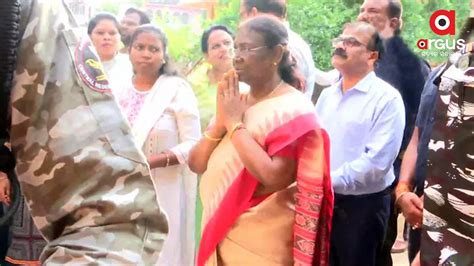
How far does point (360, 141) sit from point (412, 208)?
0.19 meters

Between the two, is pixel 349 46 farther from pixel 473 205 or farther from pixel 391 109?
pixel 473 205

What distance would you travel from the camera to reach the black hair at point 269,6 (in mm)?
1570

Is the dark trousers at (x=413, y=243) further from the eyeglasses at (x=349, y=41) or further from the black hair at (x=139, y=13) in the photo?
the black hair at (x=139, y=13)

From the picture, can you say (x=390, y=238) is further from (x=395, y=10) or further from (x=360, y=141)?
(x=395, y=10)

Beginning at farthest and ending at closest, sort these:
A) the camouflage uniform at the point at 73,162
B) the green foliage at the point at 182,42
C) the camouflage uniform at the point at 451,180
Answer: the green foliage at the point at 182,42, the camouflage uniform at the point at 451,180, the camouflage uniform at the point at 73,162

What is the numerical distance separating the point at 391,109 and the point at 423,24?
0.20 metres

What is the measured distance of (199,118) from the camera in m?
1.65

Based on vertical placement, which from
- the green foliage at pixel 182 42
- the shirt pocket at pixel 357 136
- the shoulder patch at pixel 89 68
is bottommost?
the shirt pocket at pixel 357 136

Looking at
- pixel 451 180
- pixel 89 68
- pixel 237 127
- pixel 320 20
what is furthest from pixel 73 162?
pixel 320 20

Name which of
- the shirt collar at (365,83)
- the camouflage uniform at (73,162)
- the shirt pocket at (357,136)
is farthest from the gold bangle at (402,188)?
the camouflage uniform at (73,162)

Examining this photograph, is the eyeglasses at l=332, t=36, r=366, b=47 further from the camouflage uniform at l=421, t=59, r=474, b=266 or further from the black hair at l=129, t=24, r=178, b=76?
the black hair at l=129, t=24, r=178, b=76

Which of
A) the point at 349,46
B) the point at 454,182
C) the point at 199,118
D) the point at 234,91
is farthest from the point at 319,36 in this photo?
the point at 454,182

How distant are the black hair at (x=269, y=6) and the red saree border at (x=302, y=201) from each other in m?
0.24

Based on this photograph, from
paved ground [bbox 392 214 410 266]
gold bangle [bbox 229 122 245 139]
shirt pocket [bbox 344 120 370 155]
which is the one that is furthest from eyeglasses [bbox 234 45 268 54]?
paved ground [bbox 392 214 410 266]
